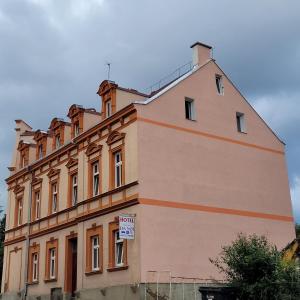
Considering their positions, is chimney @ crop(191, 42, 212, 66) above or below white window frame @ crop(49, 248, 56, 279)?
above

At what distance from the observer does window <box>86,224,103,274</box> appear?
96.5 ft

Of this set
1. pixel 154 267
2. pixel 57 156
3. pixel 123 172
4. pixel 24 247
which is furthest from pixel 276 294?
pixel 24 247

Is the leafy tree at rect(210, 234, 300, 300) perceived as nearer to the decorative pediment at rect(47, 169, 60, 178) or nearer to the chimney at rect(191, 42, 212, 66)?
the chimney at rect(191, 42, 212, 66)

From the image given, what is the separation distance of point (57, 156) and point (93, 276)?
32.6 feet

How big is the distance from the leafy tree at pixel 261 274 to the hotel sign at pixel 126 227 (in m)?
4.92

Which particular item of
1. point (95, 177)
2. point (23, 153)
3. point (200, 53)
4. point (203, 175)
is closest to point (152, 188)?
point (203, 175)

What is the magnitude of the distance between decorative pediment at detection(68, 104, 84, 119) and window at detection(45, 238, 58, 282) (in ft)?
27.4

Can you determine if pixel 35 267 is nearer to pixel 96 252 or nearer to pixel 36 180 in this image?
pixel 36 180

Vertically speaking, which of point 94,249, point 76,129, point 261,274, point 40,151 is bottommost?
point 261,274

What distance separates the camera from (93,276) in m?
29.4

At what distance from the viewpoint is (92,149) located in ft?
104

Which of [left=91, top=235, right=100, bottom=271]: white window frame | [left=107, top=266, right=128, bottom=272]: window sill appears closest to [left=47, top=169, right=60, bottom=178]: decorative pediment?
[left=91, top=235, right=100, bottom=271]: white window frame

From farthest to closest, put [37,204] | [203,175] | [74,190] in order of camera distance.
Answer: [37,204], [74,190], [203,175]

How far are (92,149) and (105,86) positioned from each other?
3845 millimetres
